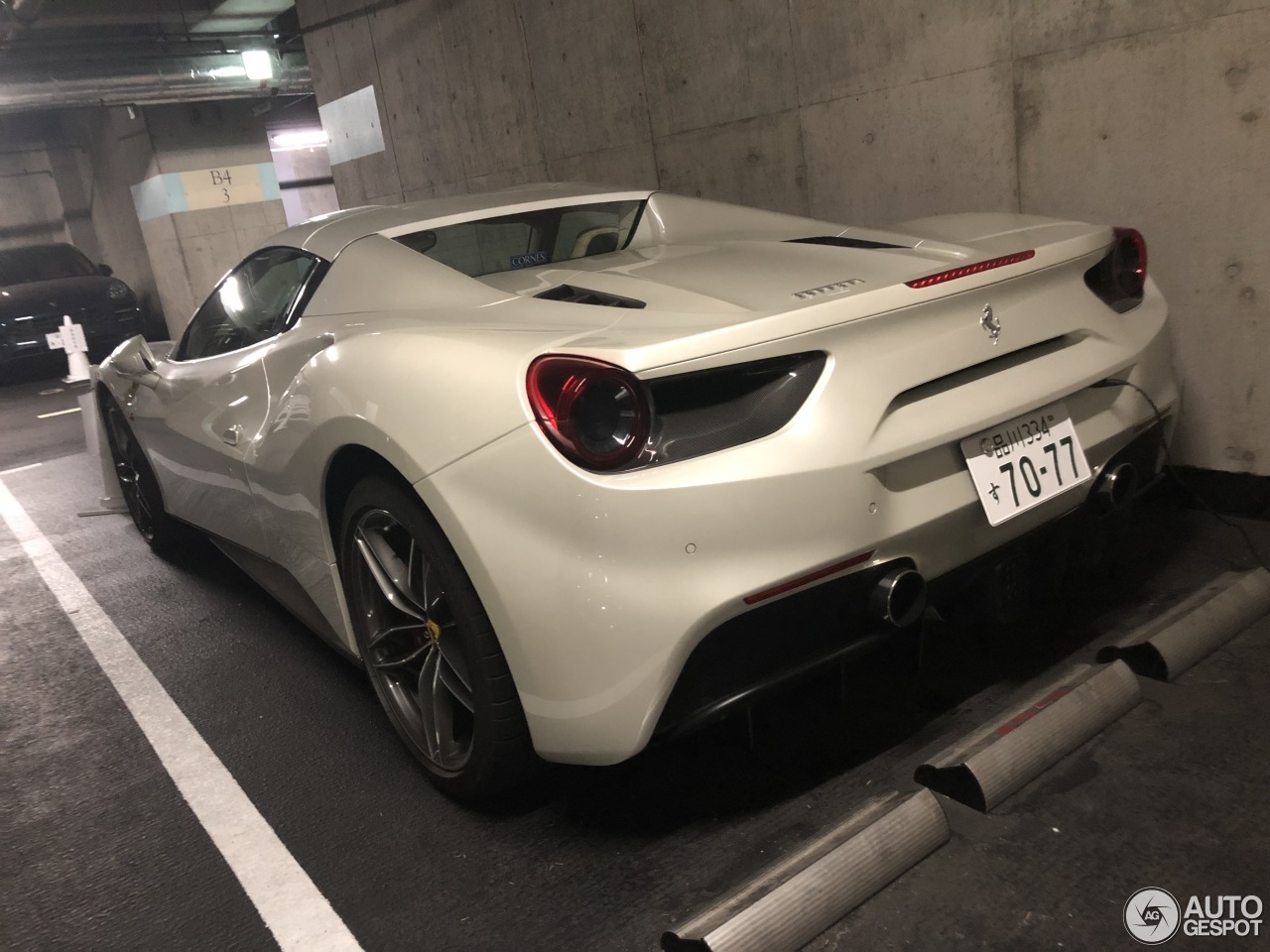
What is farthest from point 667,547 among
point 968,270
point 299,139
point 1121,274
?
point 299,139

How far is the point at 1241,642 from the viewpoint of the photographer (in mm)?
2395

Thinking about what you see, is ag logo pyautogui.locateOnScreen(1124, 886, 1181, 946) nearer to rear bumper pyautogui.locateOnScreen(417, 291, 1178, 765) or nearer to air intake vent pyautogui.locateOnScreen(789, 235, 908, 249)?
rear bumper pyautogui.locateOnScreen(417, 291, 1178, 765)

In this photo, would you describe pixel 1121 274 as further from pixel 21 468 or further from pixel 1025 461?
pixel 21 468

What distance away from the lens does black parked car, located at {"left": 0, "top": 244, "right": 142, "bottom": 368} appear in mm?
11578

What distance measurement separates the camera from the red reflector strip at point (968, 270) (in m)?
1.88

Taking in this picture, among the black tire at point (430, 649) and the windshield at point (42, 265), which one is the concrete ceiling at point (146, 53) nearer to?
the windshield at point (42, 265)

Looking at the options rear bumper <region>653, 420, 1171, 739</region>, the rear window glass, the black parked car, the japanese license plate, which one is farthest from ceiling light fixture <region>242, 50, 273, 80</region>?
rear bumper <region>653, 420, 1171, 739</region>

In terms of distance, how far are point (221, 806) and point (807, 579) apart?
5.25 ft

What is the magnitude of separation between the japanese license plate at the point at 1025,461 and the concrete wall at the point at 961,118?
1508mm

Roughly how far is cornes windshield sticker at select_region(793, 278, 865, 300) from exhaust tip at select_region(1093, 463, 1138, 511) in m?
0.72

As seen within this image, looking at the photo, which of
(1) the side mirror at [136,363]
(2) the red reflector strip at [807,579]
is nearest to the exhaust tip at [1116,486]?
(2) the red reflector strip at [807,579]

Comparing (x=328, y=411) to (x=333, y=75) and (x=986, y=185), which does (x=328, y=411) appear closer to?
(x=986, y=185)

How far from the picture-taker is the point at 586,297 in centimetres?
210

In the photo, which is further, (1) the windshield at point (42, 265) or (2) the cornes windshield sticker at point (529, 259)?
(1) the windshield at point (42, 265)
